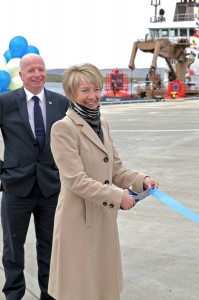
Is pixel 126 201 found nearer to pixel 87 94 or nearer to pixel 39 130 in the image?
pixel 87 94

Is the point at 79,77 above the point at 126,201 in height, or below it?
above

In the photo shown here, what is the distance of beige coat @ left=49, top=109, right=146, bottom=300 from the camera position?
2.25m

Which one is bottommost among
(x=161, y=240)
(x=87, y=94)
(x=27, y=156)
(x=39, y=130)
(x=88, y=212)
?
(x=161, y=240)

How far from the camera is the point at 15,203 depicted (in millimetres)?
2969

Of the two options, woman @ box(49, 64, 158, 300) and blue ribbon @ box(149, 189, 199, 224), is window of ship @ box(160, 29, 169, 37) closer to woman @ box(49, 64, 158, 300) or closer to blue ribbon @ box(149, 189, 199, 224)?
woman @ box(49, 64, 158, 300)

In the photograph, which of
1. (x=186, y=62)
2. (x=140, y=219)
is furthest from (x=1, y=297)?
(x=186, y=62)

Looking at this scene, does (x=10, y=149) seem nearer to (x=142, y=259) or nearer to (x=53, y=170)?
(x=53, y=170)

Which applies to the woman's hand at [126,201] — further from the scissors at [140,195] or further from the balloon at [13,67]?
the balloon at [13,67]

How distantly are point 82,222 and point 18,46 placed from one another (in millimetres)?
12122

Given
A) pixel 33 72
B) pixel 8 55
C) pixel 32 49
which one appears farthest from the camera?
pixel 8 55

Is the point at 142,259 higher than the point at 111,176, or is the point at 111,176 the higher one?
the point at 111,176

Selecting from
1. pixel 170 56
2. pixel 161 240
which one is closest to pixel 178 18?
pixel 170 56

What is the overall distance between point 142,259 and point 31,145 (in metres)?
1.54

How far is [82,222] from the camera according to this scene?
2334 mm
